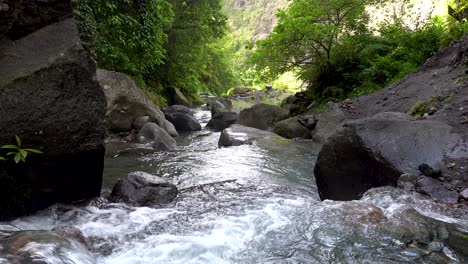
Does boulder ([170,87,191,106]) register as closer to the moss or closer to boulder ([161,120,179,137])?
boulder ([161,120,179,137])

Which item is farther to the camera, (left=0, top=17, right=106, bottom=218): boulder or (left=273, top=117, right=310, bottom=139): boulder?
(left=273, top=117, right=310, bottom=139): boulder

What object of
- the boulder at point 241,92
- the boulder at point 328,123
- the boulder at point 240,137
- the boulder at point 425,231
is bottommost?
the boulder at point 425,231

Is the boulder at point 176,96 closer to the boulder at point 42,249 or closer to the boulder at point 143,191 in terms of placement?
the boulder at point 143,191

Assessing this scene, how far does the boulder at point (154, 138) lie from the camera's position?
9.71 metres

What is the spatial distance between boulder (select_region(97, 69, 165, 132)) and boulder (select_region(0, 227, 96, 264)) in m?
7.65

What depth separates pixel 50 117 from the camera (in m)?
4.35

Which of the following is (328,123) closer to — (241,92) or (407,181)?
(407,181)

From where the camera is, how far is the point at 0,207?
163 inches

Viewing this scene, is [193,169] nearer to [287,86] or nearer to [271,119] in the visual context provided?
[271,119]

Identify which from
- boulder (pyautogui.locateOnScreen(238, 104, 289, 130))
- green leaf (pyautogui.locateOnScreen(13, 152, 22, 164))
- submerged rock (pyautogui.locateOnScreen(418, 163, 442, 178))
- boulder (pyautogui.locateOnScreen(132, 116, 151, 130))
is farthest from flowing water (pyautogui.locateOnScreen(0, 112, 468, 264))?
boulder (pyautogui.locateOnScreen(238, 104, 289, 130))

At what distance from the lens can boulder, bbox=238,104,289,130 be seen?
13430 millimetres

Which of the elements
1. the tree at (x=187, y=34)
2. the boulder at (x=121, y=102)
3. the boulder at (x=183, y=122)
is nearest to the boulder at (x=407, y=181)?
the boulder at (x=121, y=102)

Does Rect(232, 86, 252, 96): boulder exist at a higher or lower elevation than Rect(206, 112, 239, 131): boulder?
higher

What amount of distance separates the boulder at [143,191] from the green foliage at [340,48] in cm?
874
